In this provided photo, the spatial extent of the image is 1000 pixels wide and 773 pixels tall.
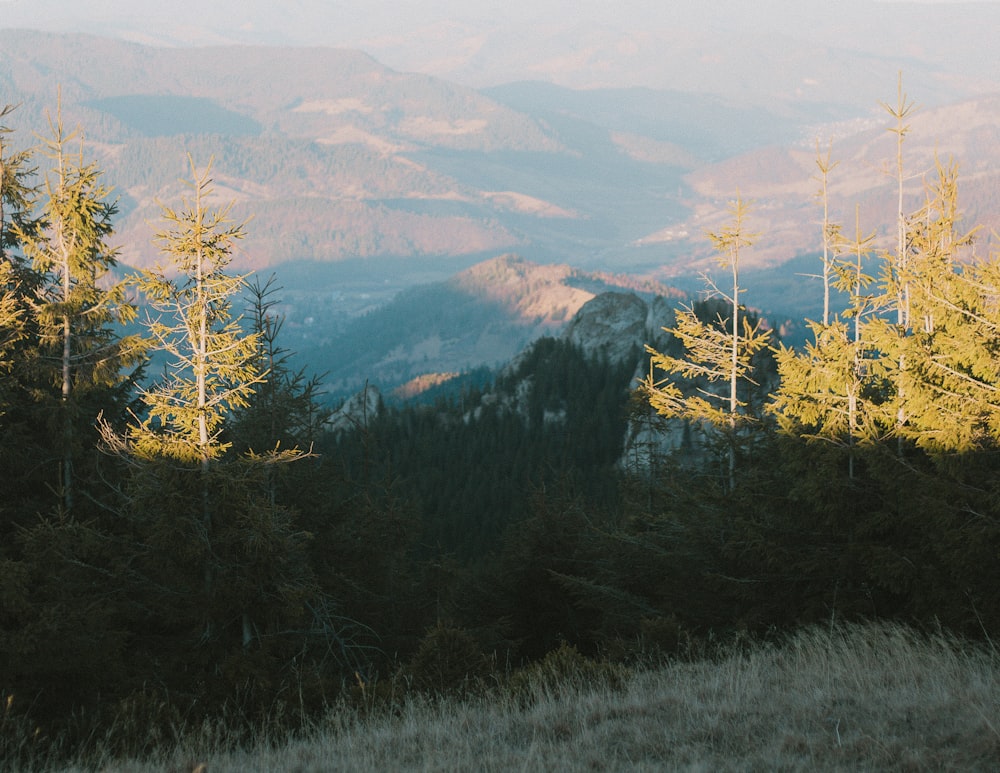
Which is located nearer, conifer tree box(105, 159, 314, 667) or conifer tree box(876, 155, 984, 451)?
conifer tree box(876, 155, 984, 451)

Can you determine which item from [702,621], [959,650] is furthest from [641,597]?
[959,650]

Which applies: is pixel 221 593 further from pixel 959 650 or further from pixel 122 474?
pixel 959 650

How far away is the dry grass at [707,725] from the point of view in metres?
7.82

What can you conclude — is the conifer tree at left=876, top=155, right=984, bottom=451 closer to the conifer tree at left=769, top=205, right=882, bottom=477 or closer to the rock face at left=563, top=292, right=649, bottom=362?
the conifer tree at left=769, top=205, right=882, bottom=477

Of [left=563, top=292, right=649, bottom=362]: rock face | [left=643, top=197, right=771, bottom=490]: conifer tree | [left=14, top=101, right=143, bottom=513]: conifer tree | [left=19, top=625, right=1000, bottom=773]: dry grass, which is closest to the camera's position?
[left=19, top=625, right=1000, bottom=773]: dry grass

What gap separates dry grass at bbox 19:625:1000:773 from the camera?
7820mm

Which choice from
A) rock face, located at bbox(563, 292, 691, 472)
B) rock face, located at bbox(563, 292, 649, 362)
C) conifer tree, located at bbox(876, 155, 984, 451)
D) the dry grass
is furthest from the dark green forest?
rock face, located at bbox(563, 292, 649, 362)

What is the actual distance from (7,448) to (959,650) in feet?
52.5

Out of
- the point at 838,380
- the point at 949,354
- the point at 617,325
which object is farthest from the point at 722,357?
the point at 617,325

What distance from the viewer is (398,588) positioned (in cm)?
2802

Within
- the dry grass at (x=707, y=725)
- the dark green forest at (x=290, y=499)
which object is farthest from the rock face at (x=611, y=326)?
the dry grass at (x=707, y=725)

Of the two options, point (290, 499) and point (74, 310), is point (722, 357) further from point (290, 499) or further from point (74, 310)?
point (74, 310)

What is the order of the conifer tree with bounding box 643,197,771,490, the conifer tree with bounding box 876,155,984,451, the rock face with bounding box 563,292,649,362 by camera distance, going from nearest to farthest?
the conifer tree with bounding box 876,155,984,451
the conifer tree with bounding box 643,197,771,490
the rock face with bounding box 563,292,649,362

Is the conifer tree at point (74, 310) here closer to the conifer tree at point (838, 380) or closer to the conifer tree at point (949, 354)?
the conifer tree at point (838, 380)
